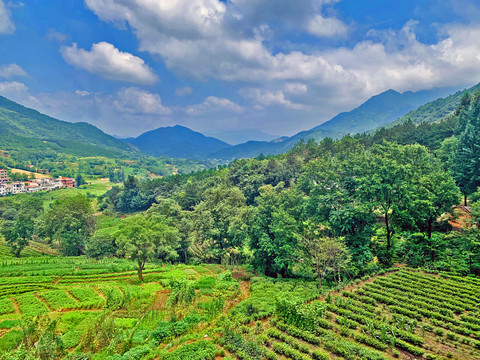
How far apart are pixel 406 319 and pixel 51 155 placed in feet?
715

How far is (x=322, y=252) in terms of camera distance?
21859 millimetres

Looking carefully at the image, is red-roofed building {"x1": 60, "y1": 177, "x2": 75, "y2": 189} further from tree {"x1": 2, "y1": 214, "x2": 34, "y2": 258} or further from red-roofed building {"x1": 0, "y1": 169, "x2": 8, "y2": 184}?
tree {"x1": 2, "y1": 214, "x2": 34, "y2": 258}

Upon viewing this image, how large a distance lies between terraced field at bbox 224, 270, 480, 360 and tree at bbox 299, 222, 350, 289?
9.06ft

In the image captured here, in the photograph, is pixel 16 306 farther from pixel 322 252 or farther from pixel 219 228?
pixel 322 252

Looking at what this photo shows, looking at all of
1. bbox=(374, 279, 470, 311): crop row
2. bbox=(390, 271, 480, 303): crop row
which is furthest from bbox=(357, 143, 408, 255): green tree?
bbox=(374, 279, 470, 311): crop row

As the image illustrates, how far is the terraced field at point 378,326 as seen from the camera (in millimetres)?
13359

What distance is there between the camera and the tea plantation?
1381 cm

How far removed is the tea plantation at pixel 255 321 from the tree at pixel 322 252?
190 cm

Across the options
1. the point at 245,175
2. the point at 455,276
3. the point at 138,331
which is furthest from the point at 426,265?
the point at 245,175

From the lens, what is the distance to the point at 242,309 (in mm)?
19141

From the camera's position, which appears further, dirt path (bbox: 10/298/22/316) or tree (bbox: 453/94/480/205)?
tree (bbox: 453/94/480/205)

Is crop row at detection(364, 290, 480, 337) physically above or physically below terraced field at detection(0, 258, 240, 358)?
above

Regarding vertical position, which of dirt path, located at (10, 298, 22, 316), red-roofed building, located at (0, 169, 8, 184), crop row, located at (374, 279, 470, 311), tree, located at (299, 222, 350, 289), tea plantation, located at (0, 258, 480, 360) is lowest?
dirt path, located at (10, 298, 22, 316)

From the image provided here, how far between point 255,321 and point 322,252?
27.0 ft
